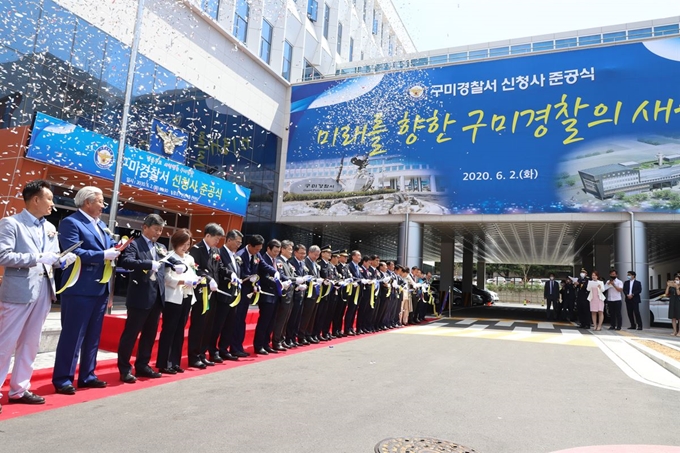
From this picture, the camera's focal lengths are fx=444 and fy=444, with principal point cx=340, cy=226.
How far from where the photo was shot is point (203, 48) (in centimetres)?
1636

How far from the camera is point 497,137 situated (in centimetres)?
1750

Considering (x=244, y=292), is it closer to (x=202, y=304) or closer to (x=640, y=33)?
(x=202, y=304)

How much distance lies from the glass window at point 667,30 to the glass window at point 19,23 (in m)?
20.4

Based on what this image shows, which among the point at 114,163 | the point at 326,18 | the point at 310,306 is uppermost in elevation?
the point at 326,18

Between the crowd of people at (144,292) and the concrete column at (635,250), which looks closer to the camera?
the crowd of people at (144,292)

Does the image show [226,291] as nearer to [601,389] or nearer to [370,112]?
[601,389]

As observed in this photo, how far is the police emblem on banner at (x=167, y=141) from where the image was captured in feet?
44.8

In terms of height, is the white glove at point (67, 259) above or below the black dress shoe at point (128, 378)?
above

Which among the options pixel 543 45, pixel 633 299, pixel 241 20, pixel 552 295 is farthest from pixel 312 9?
pixel 633 299

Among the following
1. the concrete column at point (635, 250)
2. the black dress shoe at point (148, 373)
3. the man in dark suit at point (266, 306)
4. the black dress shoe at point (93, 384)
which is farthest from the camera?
the concrete column at point (635, 250)

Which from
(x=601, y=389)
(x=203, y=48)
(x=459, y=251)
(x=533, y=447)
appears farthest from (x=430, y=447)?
(x=459, y=251)

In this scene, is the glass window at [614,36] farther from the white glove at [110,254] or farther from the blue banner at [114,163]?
the white glove at [110,254]

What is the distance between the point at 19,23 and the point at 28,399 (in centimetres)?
998

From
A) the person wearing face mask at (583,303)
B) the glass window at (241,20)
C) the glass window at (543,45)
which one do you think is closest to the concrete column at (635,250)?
the person wearing face mask at (583,303)
